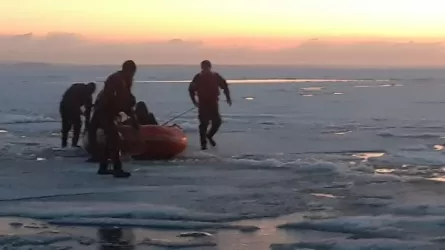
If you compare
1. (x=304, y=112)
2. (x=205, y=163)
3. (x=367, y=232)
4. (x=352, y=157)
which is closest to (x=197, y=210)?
(x=367, y=232)

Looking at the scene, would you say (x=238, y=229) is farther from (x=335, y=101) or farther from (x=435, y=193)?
(x=335, y=101)

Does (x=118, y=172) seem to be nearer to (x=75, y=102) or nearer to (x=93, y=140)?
(x=93, y=140)

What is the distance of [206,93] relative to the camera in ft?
42.3

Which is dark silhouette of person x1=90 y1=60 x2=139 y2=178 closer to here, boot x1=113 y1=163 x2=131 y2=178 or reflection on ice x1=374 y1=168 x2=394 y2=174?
boot x1=113 y1=163 x2=131 y2=178

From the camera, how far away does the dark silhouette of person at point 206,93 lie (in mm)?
12844

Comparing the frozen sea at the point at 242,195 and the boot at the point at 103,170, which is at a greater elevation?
the boot at the point at 103,170

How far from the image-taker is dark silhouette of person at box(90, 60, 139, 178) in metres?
9.41

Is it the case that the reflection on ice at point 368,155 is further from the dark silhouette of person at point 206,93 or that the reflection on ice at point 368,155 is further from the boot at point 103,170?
the boot at point 103,170

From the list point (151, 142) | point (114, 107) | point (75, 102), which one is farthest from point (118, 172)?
point (75, 102)

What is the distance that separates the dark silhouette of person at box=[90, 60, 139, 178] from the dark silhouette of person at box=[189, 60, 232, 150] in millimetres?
3240

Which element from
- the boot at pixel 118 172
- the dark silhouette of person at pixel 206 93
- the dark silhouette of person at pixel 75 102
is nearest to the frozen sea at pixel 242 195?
the boot at pixel 118 172

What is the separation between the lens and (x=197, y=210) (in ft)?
24.1

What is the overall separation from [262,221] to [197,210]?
30.3 inches

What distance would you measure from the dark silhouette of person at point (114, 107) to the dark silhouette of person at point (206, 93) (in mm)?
3240
